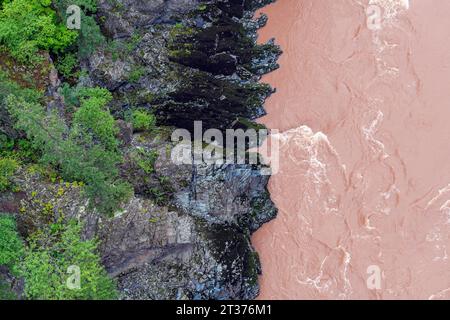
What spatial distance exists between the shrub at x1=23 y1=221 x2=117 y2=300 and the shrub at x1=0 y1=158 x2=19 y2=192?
2.21 metres

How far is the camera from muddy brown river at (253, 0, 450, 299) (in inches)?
898

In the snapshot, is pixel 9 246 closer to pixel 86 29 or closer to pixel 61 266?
pixel 61 266

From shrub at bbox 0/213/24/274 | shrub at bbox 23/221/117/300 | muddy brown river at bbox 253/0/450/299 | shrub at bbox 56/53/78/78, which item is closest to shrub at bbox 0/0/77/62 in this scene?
shrub at bbox 56/53/78/78

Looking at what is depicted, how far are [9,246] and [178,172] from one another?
7384 mm

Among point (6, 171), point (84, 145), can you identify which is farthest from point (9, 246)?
point (84, 145)

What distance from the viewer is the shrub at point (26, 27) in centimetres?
2139

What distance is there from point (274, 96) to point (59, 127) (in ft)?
38.7

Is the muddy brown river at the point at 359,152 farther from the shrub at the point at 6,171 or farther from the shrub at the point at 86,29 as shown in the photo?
the shrub at the point at 6,171

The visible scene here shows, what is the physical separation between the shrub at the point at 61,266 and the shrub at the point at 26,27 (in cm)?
767

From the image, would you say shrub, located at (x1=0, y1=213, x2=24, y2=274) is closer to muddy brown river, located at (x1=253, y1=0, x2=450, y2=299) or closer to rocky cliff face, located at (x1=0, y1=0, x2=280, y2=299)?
rocky cliff face, located at (x1=0, y1=0, x2=280, y2=299)

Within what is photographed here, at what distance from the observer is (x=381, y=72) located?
2602 centimetres
